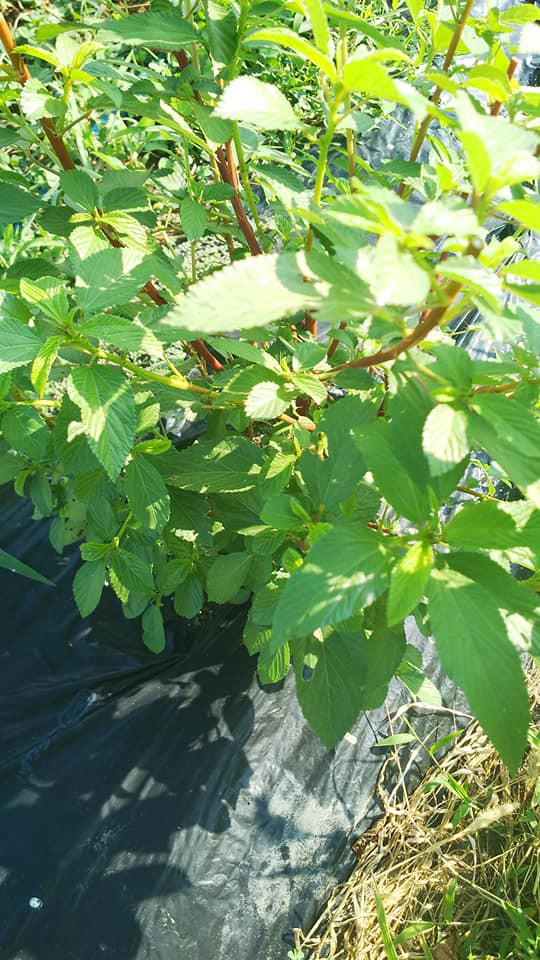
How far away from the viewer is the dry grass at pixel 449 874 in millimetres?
1490

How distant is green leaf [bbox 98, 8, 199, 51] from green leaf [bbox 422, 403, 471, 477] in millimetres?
587

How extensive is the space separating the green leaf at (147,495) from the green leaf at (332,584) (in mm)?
427

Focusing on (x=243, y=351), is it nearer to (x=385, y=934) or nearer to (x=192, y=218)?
(x=192, y=218)

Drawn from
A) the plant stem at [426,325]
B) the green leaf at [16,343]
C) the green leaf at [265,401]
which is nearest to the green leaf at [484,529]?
the plant stem at [426,325]

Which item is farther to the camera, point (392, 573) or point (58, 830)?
point (58, 830)

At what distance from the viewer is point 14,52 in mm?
857

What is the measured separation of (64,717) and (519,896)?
110cm

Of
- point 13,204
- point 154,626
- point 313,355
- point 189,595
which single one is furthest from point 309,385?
point 154,626

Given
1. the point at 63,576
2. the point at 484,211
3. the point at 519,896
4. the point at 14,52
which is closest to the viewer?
the point at 484,211

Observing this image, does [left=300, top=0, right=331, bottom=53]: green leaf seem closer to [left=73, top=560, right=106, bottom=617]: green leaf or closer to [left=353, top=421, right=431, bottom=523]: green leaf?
[left=353, top=421, right=431, bottom=523]: green leaf

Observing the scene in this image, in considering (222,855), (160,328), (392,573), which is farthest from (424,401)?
(222,855)

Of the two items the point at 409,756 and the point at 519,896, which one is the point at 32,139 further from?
the point at 519,896

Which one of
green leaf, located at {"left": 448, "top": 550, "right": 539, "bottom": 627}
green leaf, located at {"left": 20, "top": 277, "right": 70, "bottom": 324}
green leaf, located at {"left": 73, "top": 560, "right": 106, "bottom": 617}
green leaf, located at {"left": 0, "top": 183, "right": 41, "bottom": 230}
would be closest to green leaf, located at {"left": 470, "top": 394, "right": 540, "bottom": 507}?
green leaf, located at {"left": 448, "top": 550, "right": 539, "bottom": 627}

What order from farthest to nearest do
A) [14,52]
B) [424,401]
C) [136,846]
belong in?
1. [136,846]
2. [14,52]
3. [424,401]
